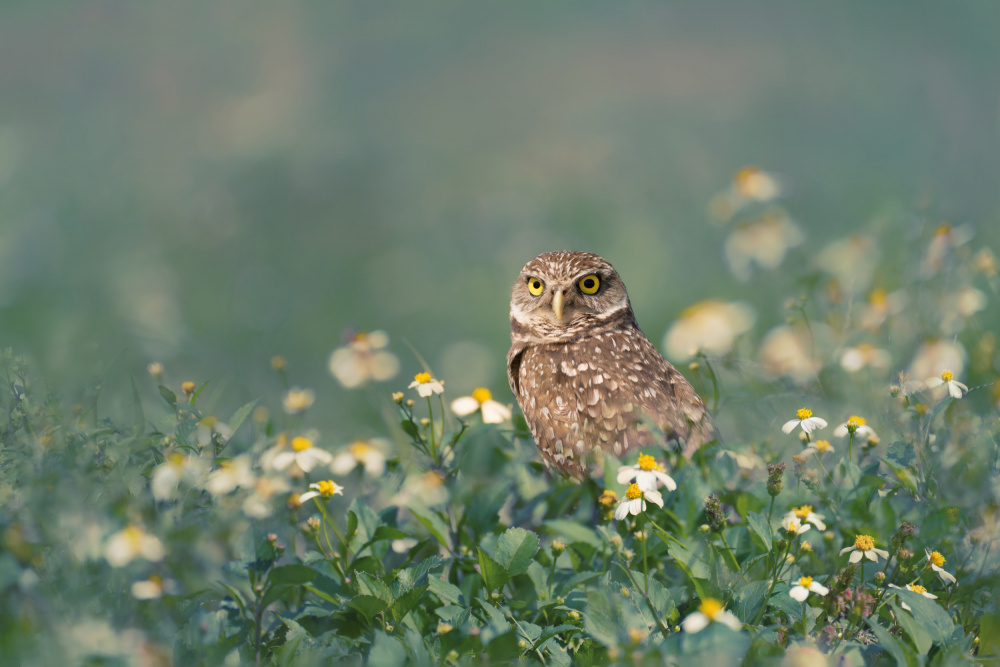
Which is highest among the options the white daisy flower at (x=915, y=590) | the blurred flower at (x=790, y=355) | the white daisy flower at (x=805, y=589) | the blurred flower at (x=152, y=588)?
the blurred flower at (x=152, y=588)

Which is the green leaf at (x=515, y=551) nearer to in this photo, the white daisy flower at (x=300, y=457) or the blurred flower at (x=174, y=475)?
the white daisy flower at (x=300, y=457)

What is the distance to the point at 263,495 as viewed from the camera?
2.18m

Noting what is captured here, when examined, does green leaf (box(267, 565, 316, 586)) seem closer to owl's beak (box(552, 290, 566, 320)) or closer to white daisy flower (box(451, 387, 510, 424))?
white daisy flower (box(451, 387, 510, 424))

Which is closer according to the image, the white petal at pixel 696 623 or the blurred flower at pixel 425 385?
the white petal at pixel 696 623

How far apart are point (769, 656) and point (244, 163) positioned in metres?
6.27

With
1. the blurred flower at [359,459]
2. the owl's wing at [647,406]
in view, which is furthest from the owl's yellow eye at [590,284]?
the blurred flower at [359,459]

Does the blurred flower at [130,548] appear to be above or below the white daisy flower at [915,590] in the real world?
above

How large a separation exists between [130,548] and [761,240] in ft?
11.0

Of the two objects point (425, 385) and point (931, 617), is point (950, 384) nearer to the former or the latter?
point (931, 617)

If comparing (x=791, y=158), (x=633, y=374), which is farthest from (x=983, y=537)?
(x=791, y=158)

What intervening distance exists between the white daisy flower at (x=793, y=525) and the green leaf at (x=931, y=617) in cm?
26

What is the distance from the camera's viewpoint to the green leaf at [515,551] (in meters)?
2.03

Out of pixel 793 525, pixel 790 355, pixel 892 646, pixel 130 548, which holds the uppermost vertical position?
pixel 130 548

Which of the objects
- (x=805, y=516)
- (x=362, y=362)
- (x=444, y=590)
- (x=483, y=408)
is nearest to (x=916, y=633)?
(x=805, y=516)
